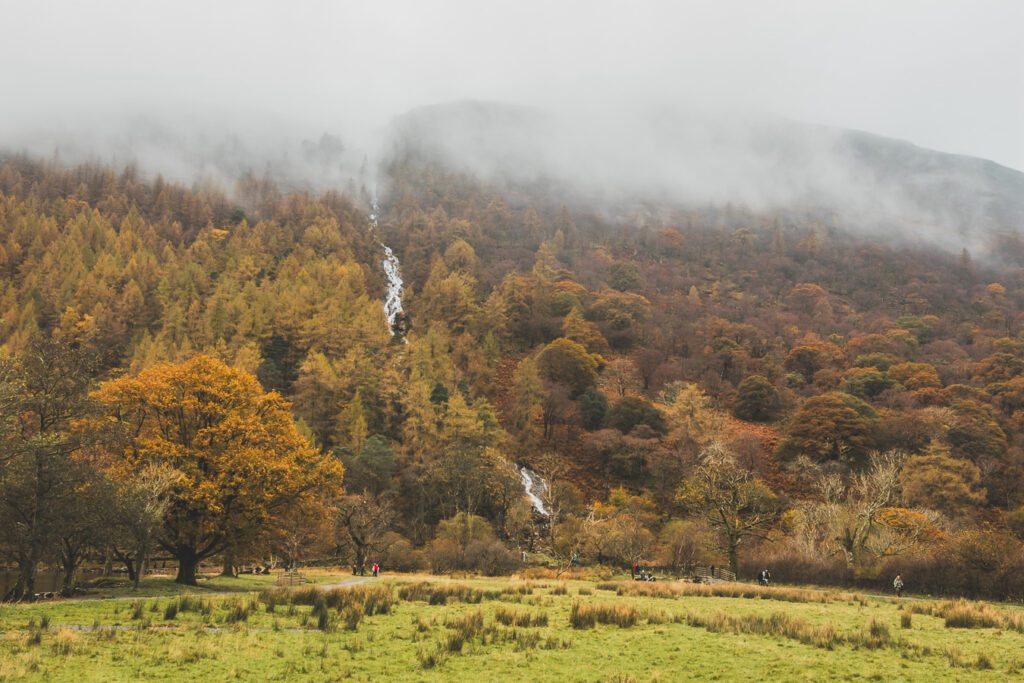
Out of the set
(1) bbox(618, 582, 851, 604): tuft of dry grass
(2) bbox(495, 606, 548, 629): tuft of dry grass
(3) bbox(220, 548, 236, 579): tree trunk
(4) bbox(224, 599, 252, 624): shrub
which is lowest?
(3) bbox(220, 548, 236, 579): tree trunk

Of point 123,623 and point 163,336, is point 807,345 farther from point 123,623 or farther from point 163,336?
point 123,623

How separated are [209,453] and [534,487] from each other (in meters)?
42.0

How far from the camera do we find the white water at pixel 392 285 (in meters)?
108

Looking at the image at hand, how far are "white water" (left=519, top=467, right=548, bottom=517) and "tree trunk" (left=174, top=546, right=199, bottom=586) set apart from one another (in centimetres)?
3614

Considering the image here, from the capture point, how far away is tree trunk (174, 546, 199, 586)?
30.1 metres

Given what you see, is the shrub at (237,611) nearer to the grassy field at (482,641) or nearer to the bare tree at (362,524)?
the grassy field at (482,641)

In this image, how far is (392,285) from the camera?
117m

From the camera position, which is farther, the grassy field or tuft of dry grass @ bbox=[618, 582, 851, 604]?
tuft of dry grass @ bbox=[618, 582, 851, 604]

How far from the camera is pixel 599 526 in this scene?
48.1 m

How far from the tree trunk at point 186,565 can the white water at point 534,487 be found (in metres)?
36.1

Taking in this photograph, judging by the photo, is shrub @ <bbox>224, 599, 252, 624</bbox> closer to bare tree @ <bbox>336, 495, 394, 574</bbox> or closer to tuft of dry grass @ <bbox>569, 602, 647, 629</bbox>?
tuft of dry grass @ <bbox>569, 602, 647, 629</bbox>

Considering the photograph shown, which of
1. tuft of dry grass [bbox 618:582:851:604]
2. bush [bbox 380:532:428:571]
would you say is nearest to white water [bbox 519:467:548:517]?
bush [bbox 380:532:428:571]

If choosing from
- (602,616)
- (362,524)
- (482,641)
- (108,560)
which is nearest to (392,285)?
(362,524)

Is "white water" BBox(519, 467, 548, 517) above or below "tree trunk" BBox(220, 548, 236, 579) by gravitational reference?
below
